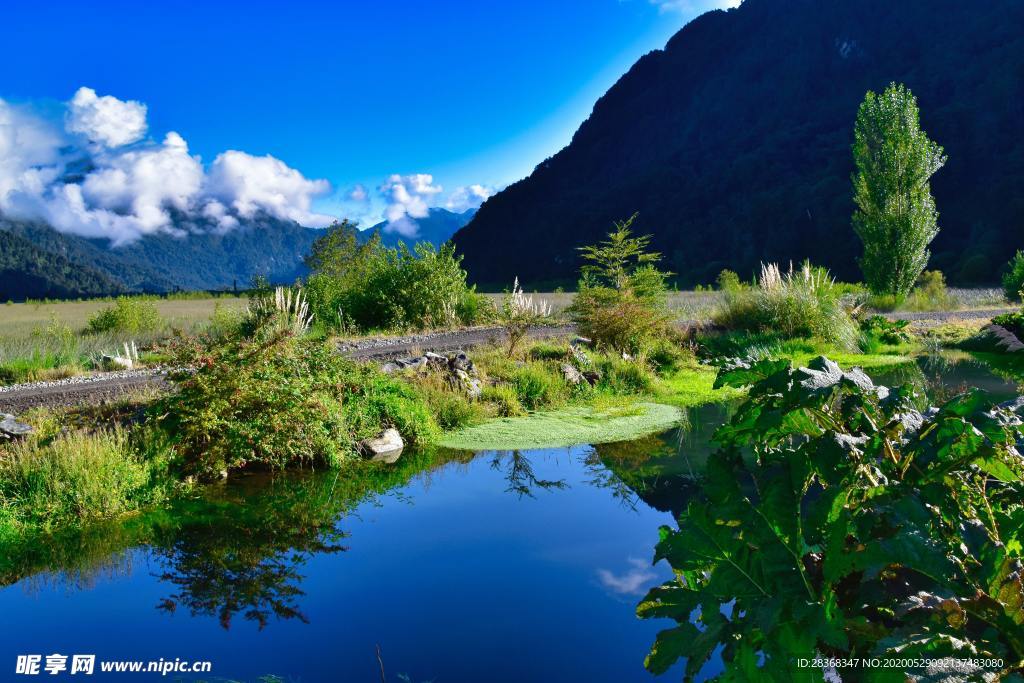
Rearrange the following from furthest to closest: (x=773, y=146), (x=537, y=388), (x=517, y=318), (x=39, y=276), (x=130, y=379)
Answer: (x=39, y=276) → (x=773, y=146) → (x=517, y=318) → (x=537, y=388) → (x=130, y=379)

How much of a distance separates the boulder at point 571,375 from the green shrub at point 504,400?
3.80ft

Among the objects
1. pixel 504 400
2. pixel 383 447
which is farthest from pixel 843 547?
pixel 504 400

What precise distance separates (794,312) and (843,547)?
14230mm

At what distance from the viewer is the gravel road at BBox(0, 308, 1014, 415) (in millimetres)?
8656

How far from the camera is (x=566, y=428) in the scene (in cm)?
891

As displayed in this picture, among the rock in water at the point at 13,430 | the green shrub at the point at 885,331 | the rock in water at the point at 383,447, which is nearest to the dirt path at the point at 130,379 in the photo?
the rock in water at the point at 13,430

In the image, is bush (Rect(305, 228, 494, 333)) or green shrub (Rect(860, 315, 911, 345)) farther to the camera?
bush (Rect(305, 228, 494, 333))

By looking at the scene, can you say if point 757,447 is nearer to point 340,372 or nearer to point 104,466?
point 104,466

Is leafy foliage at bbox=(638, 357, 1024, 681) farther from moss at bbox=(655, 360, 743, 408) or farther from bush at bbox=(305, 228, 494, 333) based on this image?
bush at bbox=(305, 228, 494, 333)

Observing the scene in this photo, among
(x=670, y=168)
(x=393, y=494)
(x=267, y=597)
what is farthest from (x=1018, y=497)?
(x=670, y=168)

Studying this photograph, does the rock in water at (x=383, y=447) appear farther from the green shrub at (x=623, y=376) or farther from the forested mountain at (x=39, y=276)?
the forested mountain at (x=39, y=276)

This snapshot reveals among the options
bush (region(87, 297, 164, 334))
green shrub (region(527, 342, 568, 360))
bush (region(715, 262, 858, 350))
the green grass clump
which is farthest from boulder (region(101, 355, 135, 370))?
bush (region(715, 262, 858, 350))

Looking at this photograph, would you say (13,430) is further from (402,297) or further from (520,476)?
(402,297)

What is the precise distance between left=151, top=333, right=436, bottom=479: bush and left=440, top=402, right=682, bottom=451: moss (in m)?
1.34
